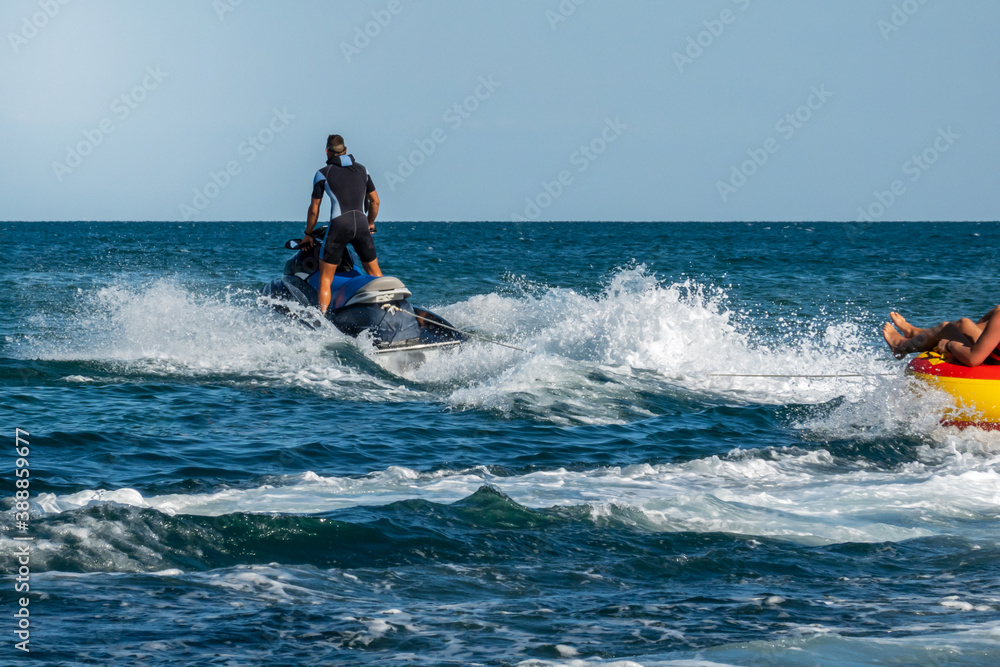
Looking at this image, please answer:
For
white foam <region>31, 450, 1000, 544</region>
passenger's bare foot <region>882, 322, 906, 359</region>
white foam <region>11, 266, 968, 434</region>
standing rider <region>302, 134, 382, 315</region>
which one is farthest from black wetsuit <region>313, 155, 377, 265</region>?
passenger's bare foot <region>882, 322, 906, 359</region>

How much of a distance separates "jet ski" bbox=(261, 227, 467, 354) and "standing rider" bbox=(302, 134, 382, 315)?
0.18 m

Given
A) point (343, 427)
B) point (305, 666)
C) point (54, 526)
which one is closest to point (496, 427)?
point (343, 427)

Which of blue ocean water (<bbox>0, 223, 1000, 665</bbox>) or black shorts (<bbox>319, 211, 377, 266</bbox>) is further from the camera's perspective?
black shorts (<bbox>319, 211, 377, 266</bbox>)

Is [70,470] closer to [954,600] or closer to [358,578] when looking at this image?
[358,578]

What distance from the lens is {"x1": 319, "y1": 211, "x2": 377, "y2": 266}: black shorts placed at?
10656mm

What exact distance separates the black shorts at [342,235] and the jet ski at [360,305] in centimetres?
29

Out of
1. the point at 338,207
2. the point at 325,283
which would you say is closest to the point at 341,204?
the point at 338,207

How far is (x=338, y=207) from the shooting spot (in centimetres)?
1068

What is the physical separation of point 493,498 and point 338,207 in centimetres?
563

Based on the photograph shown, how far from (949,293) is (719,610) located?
21770mm

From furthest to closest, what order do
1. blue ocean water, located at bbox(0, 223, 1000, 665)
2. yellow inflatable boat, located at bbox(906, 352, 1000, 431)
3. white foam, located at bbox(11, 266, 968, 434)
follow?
white foam, located at bbox(11, 266, 968, 434), yellow inflatable boat, located at bbox(906, 352, 1000, 431), blue ocean water, located at bbox(0, 223, 1000, 665)

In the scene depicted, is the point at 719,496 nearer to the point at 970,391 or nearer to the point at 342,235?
the point at 970,391

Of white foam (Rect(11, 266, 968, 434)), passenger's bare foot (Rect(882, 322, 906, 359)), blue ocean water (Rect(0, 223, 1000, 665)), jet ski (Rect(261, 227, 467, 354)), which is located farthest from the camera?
jet ski (Rect(261, 227, 467, 354))

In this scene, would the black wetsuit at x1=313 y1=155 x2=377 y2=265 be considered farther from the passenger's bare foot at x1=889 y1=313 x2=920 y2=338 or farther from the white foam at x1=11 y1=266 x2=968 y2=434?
the passenger's bare foot at x1=889 y1=313 x2=920 y2=338
